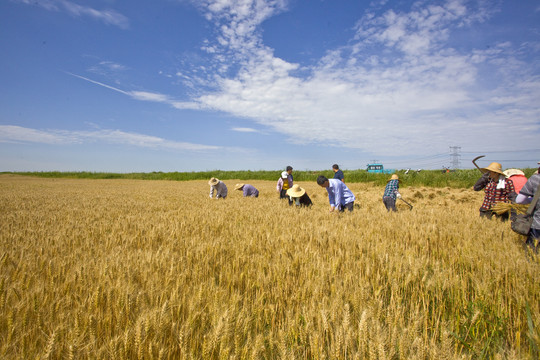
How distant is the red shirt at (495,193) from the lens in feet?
19.8

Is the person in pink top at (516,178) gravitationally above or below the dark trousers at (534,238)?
above

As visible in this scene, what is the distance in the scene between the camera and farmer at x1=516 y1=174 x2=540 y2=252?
10.9 ft

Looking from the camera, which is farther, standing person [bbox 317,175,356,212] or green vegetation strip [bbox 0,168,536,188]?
green vegetation strip [bbox 0,168,536,188]

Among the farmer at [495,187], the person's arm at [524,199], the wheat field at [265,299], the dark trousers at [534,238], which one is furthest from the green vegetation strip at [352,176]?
the wheat field at [265,299]

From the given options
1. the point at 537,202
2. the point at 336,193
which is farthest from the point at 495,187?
the point at 336,193

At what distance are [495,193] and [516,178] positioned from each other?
87 cm

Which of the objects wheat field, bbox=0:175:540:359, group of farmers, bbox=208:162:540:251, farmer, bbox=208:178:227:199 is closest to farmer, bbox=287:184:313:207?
group of farmers, bbox=208:162:540:251

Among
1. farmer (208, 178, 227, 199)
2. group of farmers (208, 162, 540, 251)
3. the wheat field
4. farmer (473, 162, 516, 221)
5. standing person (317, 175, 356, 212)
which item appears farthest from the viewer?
farmer (208, 178, 227, 199)

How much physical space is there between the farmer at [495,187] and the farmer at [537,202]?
8.18 feet

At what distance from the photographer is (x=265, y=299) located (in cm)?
243

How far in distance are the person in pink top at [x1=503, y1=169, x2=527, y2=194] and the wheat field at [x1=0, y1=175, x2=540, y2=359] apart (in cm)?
251

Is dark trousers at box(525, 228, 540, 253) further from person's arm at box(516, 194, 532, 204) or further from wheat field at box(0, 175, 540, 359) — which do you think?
person's arm at box(516, 194, 532, 204)

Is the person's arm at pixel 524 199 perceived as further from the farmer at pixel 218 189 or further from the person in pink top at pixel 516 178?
the farmer at pixel 218 189

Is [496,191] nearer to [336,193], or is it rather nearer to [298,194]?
[336,193]
